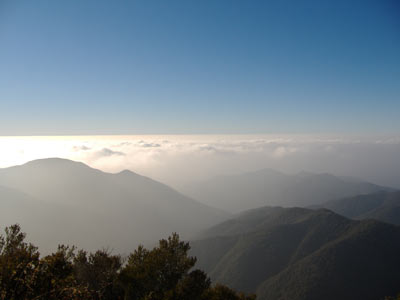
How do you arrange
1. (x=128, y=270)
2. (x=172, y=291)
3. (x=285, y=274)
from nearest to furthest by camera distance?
(x=172, y=291) < (x=128, y=270) < (x=285, y=274)

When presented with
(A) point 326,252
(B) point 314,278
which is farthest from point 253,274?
(A) point 326,252

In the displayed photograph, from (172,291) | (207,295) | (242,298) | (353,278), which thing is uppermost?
(172,291)

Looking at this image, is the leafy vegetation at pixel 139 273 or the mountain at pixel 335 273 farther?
the mountain at pixel 335 273

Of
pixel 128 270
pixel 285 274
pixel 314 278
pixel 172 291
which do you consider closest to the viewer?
pixel 172 291

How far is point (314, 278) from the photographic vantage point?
15350 centimetres

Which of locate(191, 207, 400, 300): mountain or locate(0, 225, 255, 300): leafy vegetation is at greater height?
locate(0, 225, 255, 300): leafy vegetation

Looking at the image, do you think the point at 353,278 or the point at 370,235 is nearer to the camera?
the point at 353,278

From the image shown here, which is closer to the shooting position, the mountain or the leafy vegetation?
the leafy vegetation

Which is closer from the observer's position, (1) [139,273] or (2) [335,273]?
(1) [139,273]

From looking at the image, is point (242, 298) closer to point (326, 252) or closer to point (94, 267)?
point (94, 267)

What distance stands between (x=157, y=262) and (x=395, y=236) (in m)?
256

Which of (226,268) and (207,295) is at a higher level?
(207,295)

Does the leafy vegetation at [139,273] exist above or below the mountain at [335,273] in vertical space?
above

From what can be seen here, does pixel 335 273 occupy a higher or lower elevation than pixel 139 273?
lower
